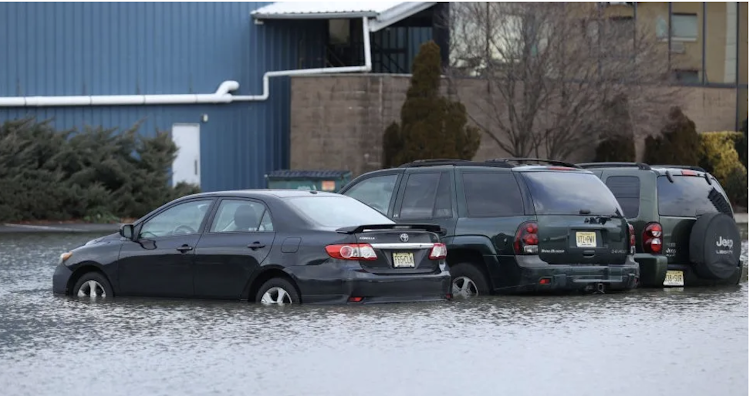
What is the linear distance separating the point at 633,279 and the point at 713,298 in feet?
3.00

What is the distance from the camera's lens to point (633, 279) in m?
14.9

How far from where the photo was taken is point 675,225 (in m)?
16.0

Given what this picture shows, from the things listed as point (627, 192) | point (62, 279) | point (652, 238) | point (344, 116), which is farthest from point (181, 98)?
point (652, 238)

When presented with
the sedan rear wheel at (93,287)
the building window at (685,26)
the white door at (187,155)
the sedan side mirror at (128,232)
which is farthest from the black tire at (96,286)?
the building window at (685,26)

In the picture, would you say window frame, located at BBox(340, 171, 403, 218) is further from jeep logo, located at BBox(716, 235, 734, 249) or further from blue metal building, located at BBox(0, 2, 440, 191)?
blue metal building, located at BBox(0, 2, 440, 191)

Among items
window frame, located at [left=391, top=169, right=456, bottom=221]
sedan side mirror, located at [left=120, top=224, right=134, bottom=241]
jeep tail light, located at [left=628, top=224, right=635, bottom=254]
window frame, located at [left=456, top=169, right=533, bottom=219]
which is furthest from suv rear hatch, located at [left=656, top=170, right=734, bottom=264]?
sedan side mirror, located at [left=120, top=224, right=134, bottom=241]

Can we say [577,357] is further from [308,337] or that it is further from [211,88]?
[211,88]

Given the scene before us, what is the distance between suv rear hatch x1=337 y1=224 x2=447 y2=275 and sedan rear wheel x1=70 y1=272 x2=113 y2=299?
302 centimetres

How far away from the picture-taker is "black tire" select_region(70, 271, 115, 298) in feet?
48.2

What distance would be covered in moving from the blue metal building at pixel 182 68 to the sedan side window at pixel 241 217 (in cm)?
2257

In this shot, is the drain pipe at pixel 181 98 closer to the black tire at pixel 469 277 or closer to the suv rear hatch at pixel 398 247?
the black tire at pixel 469 277

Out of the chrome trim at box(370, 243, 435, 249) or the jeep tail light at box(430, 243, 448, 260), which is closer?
the chrome trim at box(370, 243, 435, 249)

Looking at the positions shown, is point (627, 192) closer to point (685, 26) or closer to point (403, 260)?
point (403, 260)

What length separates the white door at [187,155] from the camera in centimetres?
3797
